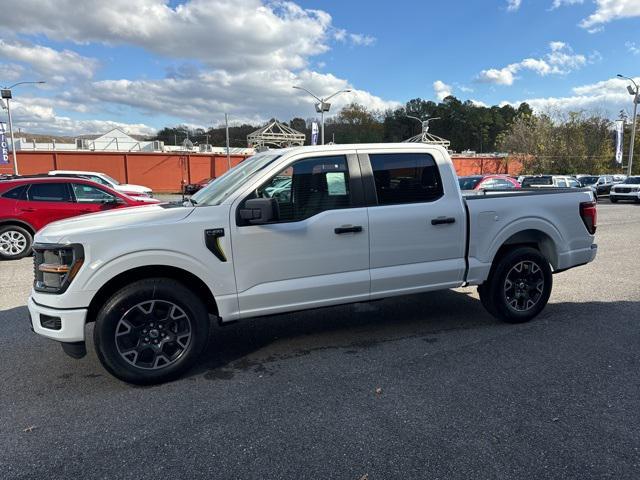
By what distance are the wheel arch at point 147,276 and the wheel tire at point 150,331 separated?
0.10m

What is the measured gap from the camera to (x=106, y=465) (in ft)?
8.91

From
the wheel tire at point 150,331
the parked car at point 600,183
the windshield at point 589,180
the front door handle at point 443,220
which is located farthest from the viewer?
the windshield at point 589,180

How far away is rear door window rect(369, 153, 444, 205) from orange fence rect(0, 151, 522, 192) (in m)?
36.9

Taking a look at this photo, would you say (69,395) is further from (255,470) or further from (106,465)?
(255,470)

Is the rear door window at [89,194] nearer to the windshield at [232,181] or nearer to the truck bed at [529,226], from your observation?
the windshield at [232,181]

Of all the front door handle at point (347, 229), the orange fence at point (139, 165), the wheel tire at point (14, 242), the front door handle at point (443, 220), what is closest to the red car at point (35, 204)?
the wheel tire at point (14, 242)

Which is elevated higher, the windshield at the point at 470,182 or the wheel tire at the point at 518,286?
the windshield at the point at 470,182

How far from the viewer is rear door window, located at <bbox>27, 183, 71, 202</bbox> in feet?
31.8

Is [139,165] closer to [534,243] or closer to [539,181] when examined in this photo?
[539,181]

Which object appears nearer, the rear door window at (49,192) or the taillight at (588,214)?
the taillight at (588,214)

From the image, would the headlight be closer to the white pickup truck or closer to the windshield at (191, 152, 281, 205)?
the white pickup truck

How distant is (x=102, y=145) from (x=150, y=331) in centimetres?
6906

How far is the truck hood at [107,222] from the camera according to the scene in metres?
3.49

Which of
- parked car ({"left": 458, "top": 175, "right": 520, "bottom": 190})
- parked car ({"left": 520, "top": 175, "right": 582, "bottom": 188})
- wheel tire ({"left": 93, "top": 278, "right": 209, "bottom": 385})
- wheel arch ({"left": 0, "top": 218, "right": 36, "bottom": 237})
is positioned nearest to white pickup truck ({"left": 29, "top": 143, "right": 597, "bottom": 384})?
wheel tire ({"left": 93, "top": 278, "right": 209, "bottom": 385})
